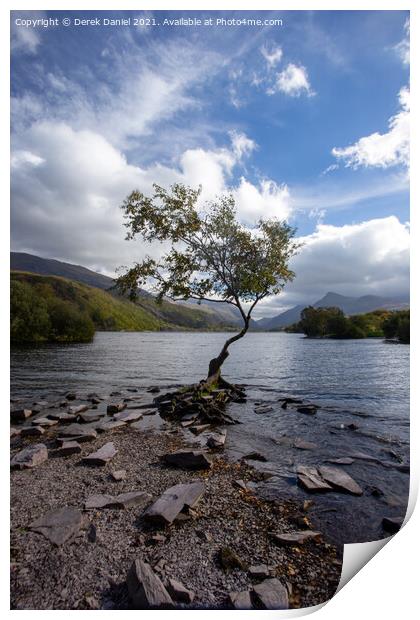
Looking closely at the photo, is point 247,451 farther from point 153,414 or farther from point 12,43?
point 12,43

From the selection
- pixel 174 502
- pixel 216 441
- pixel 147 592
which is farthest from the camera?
pixel 216 441

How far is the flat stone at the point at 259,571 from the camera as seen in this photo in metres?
4.82

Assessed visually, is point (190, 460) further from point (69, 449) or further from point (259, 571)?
point (259, 571)

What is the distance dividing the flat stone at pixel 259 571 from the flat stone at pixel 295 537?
2.51 ft

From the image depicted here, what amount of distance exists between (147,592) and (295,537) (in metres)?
2.76

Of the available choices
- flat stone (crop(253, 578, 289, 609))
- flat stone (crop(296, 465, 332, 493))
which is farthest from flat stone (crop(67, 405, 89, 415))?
flat stone (crop(253, 578, 289, 609))

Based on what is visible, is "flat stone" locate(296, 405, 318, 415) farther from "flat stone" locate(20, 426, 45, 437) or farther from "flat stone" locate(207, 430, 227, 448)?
"flat stone" locate(20, 426, 45, 437)

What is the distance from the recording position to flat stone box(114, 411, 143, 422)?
44.3 ft

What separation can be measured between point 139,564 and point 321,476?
5.46m

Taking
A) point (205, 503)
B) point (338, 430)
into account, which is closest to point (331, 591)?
point (205, 503)

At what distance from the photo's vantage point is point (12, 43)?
6930 millimetres

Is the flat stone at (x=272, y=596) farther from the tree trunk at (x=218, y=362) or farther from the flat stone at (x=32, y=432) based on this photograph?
the tree trunk at (x=218, y=362)

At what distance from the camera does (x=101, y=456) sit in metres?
8.94


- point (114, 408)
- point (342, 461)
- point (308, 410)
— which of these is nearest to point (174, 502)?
point (342, 461)
